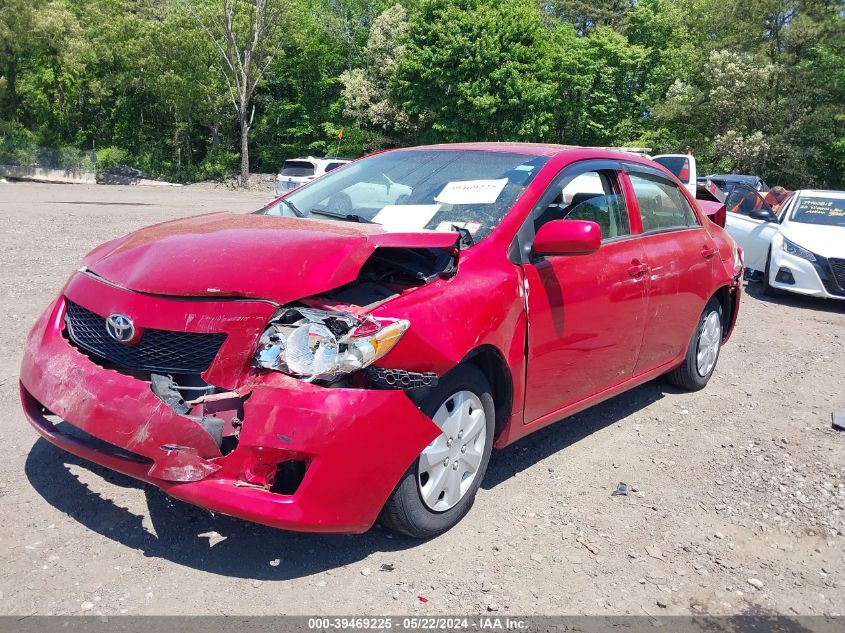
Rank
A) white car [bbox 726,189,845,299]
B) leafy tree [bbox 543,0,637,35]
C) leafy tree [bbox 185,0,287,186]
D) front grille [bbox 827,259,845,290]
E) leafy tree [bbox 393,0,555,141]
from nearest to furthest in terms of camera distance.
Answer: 1. front grille [bbox 827,259,845,290]
2. white car [bbox 726,189,845,299]
3. leafy tree [bbox 185,0,287,186]
4. leafy tree [bbox 393,0,555,141]
5. leafy tree [bbox 543,0,637,35]

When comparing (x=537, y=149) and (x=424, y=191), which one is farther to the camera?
(x=537, y=149)

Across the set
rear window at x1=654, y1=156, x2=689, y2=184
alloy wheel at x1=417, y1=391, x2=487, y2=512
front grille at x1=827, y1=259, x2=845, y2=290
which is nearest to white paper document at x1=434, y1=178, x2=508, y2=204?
alloy wheel at x1=417, y1=391, x2=487, y2=512

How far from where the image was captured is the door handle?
438cm

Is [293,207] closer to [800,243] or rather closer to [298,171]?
[800,243]

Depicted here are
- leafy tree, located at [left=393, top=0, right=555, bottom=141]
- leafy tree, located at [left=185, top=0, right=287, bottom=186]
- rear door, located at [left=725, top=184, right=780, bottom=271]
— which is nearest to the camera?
rear door, located at [left=725, top=184, right=780, bottom=271]

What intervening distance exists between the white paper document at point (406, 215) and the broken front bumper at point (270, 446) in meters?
1.16

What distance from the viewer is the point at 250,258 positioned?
9.93 ft

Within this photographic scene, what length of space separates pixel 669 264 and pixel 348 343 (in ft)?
9.19

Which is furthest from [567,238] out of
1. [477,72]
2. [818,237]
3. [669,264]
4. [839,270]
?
[477,72]

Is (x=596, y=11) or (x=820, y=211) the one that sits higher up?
(x=596, y=11)

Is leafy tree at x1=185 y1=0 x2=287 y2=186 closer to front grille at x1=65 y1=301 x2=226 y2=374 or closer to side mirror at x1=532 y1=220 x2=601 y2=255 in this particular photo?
side mirror at x1=532 y1=220 x2=601 y2=255

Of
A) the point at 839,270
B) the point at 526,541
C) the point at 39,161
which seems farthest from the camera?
the point at 39,161

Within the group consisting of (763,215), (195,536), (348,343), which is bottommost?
(195,536)

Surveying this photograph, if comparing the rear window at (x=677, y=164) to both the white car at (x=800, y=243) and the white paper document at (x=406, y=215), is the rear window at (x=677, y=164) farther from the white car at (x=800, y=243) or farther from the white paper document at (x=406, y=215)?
the white paper document at (x=406, y=215)
